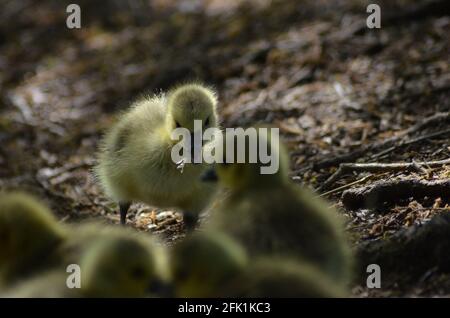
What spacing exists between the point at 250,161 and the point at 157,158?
121 cm

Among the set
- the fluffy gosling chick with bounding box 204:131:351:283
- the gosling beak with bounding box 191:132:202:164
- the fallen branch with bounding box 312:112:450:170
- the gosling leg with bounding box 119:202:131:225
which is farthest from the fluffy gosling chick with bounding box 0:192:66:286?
the fallen branch with bounding box 312:112:450:170

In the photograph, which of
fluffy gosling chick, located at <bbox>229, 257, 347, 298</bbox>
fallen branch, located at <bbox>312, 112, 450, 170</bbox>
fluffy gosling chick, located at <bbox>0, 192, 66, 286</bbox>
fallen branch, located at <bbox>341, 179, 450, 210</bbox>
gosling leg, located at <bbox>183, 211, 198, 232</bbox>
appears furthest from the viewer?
fallen branch, located at <bbox>312, 112, 450, 170</bbox>

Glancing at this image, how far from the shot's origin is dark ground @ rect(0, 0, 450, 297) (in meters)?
4.41

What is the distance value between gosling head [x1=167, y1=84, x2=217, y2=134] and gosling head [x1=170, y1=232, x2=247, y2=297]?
177 cm

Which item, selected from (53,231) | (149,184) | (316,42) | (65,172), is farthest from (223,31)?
(53,231)

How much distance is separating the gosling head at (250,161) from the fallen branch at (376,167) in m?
0.98

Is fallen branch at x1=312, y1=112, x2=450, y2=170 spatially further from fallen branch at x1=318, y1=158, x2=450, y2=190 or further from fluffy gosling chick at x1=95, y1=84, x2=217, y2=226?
fluffy gosling chick at x1=95, y1=84, x2=217, y2=226

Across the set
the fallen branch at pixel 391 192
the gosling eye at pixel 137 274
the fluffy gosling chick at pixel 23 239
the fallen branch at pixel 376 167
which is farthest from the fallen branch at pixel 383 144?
the gosling eye at pixel 137 274

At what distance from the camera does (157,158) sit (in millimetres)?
4703

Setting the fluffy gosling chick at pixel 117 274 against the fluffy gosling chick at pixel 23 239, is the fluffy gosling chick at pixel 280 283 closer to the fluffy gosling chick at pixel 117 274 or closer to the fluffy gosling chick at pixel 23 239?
the fluffy gosling chick at pixel 117 274
